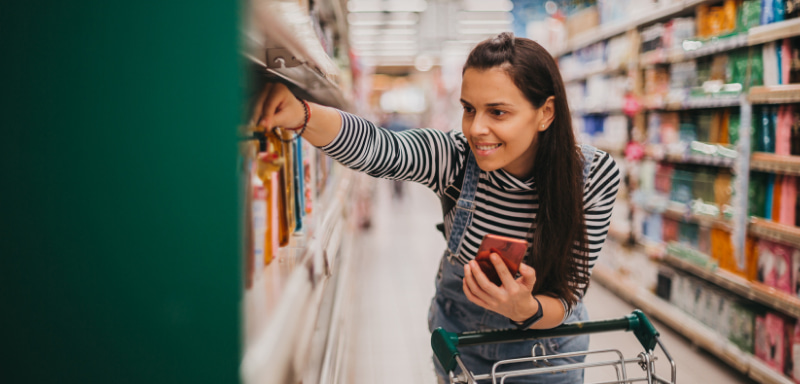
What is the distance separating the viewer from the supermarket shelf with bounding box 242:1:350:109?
64 cm

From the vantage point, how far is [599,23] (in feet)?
15.4

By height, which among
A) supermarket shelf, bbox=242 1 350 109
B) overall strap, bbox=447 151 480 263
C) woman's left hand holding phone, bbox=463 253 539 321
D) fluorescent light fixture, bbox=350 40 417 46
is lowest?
woman's left hand holding phone, bbox=463 253 539 321

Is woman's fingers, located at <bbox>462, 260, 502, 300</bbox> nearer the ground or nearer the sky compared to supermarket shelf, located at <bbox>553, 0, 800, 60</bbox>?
nearer the ground

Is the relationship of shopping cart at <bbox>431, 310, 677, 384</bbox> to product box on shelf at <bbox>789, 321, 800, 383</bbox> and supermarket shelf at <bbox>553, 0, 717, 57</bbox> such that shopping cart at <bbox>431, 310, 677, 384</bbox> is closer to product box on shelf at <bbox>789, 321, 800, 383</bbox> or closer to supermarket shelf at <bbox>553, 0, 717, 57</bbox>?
product box on shelf at <bbox>789, 321, 800, 383</bbox>

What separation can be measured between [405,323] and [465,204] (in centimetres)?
251

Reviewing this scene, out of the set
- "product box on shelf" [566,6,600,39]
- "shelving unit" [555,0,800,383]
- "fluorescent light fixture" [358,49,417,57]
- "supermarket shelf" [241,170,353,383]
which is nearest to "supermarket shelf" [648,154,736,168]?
"shelving unit" [555,0,800,383]

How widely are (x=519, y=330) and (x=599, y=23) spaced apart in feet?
13.9

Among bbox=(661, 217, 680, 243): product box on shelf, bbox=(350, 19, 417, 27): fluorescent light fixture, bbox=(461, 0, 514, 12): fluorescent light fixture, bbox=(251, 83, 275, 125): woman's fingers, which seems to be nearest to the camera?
bbox=(251, 83, 275, 125): woman's fingers

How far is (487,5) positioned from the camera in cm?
907

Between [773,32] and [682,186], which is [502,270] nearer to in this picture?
[773,32]

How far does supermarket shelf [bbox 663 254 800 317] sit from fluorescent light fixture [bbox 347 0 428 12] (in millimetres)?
6373

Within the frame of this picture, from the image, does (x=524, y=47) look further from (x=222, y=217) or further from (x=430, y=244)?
(x=430, y=244)

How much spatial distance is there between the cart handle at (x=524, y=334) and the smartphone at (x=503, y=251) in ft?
0.60

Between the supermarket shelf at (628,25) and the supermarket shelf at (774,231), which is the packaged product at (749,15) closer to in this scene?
the supermarket shelf at (628,25)
